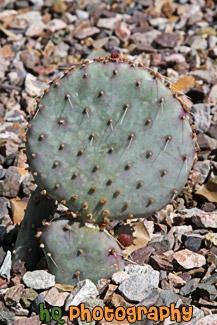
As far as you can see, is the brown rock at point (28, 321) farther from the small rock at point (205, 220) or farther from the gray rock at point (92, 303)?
the small rock at point (205, 220)

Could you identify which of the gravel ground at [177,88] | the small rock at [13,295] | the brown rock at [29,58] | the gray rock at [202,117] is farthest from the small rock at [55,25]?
the small rock at [13,295]

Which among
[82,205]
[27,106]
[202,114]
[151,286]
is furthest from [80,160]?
[27,106]

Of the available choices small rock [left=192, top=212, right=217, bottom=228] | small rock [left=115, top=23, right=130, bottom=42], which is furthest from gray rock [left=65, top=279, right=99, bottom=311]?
small rock [left=115, top=23, right=130, bottom=42]

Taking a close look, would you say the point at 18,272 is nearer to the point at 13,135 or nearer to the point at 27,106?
the point at 13,135

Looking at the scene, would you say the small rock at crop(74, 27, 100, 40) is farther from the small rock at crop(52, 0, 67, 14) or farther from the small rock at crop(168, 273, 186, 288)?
the small rock at crop(168, 273, 186, 288)

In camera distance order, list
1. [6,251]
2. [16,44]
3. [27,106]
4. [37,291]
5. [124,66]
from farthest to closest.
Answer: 1. [16,44]
2. [27,106]
3. [6,251]
4. [37,291]
5. [124,66]

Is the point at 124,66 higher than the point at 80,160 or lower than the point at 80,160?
higher
